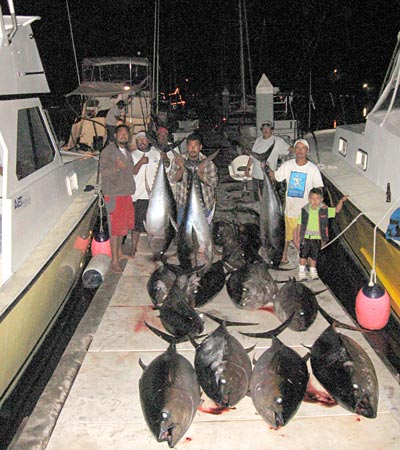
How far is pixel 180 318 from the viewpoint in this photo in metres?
3.91

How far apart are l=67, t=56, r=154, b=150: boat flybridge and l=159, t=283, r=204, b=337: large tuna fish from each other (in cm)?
557

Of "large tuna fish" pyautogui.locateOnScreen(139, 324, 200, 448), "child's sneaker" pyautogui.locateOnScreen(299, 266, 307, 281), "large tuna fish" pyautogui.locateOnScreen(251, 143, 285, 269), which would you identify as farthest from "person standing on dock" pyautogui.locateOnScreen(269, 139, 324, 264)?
"large tuna fish" pyautogui.locateOnScreen(139, 324, 200, 448)

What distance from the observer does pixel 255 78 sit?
35.3m

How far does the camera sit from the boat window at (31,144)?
4.02m

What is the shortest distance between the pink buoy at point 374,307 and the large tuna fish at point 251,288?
32.6 inches

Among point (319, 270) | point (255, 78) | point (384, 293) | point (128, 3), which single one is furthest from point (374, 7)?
point (384, 293)

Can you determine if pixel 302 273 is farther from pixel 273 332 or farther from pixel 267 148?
pixel 267 148

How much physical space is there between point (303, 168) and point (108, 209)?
84.6 inches

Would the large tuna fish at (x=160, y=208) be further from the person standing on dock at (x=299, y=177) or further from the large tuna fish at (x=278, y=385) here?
the large tuna fish at (x=278, y=385)

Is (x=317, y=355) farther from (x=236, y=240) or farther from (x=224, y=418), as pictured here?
(x=236, y=240)

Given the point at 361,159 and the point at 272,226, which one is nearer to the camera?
the point at 272,226

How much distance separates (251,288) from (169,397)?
5.57 feet

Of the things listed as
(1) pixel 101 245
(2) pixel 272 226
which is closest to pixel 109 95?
(1) pixel 101 245

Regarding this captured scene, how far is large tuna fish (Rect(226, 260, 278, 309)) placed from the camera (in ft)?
14.3
